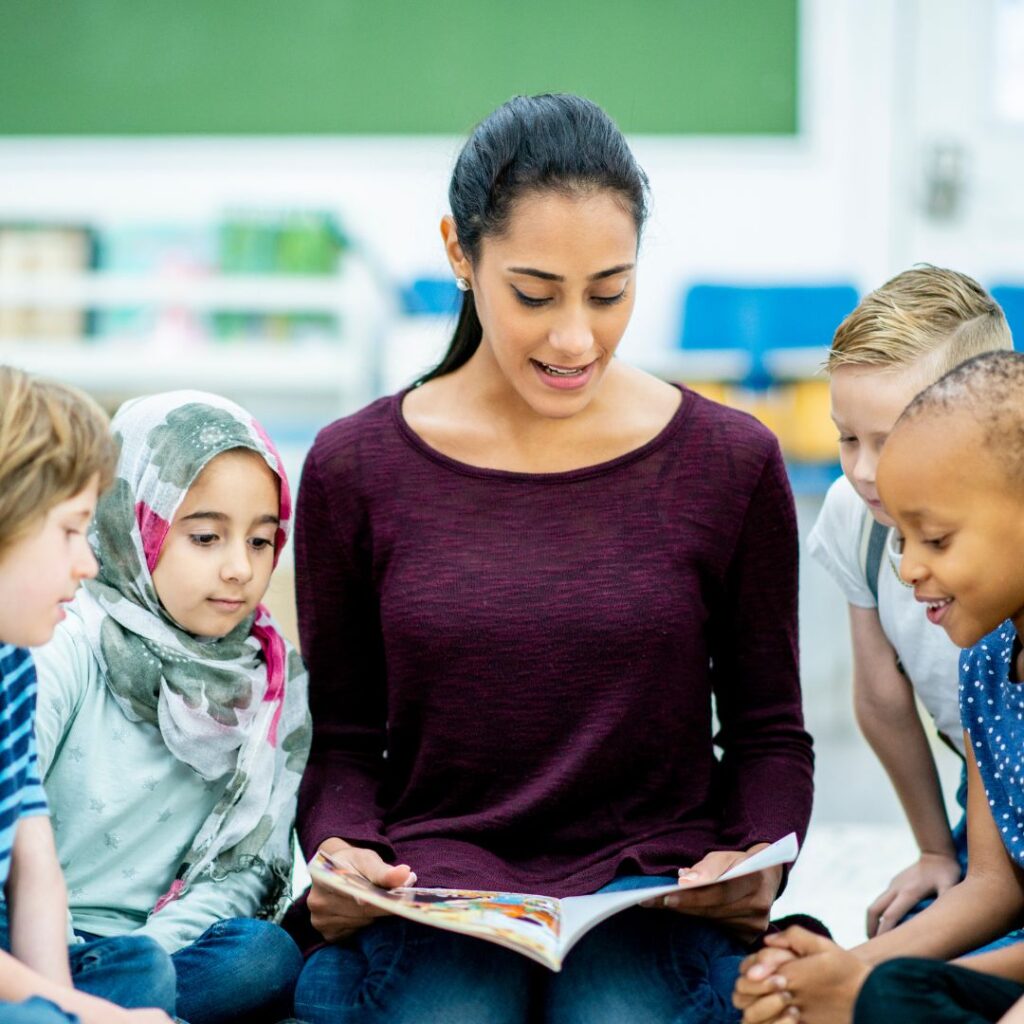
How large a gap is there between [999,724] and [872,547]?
1.00 ft

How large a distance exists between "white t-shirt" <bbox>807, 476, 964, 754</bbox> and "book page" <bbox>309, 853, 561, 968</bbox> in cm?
51

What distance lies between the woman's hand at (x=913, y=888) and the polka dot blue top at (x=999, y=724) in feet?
0.80

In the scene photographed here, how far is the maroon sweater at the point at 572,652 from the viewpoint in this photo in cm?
146

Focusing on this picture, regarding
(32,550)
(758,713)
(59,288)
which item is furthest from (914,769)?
(59,288)

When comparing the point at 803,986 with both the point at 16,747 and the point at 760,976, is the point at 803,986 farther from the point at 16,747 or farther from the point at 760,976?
the point at 16,747

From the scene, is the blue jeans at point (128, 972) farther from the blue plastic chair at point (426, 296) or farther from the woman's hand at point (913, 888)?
the blue plastic chair at point (426, 296)

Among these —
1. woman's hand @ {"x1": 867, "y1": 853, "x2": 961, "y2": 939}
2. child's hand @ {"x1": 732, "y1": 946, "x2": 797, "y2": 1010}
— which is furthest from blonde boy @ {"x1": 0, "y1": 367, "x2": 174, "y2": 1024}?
woman's hand @ {"x1": 867, "y1": 853, "x2": 961, "y2": 939}

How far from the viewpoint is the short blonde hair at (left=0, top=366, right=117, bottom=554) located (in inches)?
45.9

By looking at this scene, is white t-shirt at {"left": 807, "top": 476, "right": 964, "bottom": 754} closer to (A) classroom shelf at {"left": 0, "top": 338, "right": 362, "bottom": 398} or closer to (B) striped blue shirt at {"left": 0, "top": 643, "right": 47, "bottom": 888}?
(B) striped blue shirt at {"left": 0, "top": 643, "right": 47, "bottom": 888}

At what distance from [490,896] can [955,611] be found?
0.46 metres

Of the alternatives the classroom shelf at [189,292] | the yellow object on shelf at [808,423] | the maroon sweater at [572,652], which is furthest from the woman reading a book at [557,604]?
the classroom shelf at [189,292]

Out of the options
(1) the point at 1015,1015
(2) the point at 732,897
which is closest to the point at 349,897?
(2) the point at 732,897

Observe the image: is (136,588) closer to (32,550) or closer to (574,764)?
(32,550)

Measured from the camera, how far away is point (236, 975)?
1.34 m
